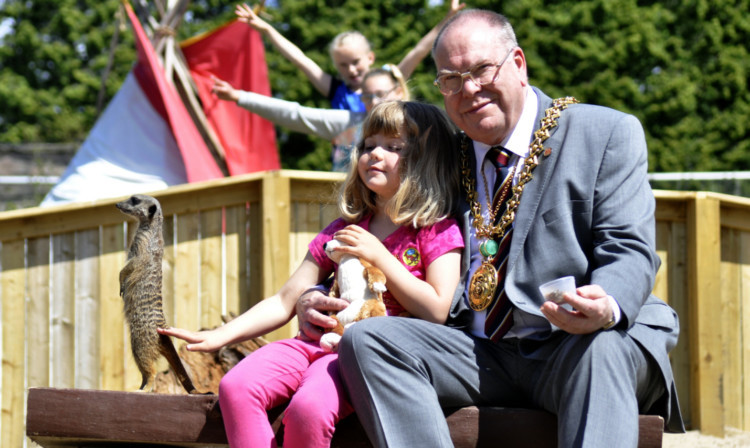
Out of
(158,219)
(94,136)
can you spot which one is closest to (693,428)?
(158,219)

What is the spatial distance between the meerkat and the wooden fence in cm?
158

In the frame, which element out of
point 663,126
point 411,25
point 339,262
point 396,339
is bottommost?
point 396,339

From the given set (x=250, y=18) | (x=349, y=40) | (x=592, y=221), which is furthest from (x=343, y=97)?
(x=592, y=221)

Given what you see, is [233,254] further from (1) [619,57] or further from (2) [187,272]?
(1) [619,57]

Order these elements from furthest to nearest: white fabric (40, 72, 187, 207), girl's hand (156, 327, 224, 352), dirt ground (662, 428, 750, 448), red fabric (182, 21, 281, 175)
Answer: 1. red fabric (182, 21, 281, 175)
2. white fabric (40, 72, 187, 207)
3. dirt ground (662, 428, 750, 448)
4. girl's hand (156, 327, 224, 352)

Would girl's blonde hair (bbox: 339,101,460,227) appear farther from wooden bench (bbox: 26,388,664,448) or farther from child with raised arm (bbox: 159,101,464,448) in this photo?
wooden bench (bbox: 26,388,664,448)

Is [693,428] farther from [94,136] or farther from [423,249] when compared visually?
[94,136]

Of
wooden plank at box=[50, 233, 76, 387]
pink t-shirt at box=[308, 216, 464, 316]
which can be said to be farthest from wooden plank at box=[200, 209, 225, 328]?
pink t-shirt at box=[308, 216, 464, 316]

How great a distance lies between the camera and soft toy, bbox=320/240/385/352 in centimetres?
261

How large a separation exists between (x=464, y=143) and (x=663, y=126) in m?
11.1

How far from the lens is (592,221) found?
249 centimetres

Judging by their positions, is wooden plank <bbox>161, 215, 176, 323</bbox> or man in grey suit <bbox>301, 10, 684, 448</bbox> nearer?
man in grey suit <bbox>301, 10, 684, 448</bbox>

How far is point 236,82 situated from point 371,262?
489 centimetres

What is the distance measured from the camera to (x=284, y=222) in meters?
4.55
